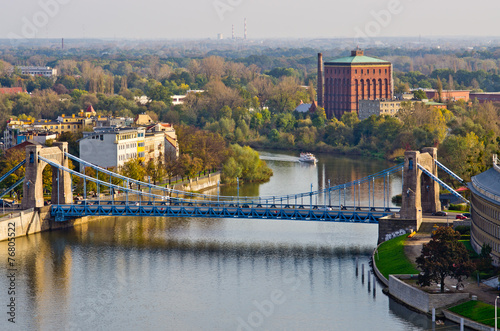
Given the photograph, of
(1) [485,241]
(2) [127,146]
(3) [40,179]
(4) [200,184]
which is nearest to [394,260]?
(1) [485,241]

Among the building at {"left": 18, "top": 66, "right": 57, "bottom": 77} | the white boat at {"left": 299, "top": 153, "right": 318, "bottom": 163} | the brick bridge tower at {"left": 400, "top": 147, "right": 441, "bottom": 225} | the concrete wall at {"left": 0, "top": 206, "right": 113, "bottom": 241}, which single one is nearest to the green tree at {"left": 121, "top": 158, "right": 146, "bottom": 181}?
the concrete wall at {"left": 0, "top": 206, "right": 113, "bottom": 241}

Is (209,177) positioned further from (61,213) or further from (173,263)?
(173,263)

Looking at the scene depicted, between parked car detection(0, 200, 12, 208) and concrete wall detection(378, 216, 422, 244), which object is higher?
concrete wall detection(378, 216, 422, 244)

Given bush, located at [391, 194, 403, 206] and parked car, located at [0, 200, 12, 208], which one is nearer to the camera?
parked car, located at [0, 200, 12, 208]

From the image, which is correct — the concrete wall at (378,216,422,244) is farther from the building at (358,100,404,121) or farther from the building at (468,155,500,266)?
the building at (358,100,404,121)

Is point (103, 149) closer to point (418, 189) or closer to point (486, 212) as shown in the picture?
point (418, 189)

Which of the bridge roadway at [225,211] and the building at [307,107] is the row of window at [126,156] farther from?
the building at [307,107]
